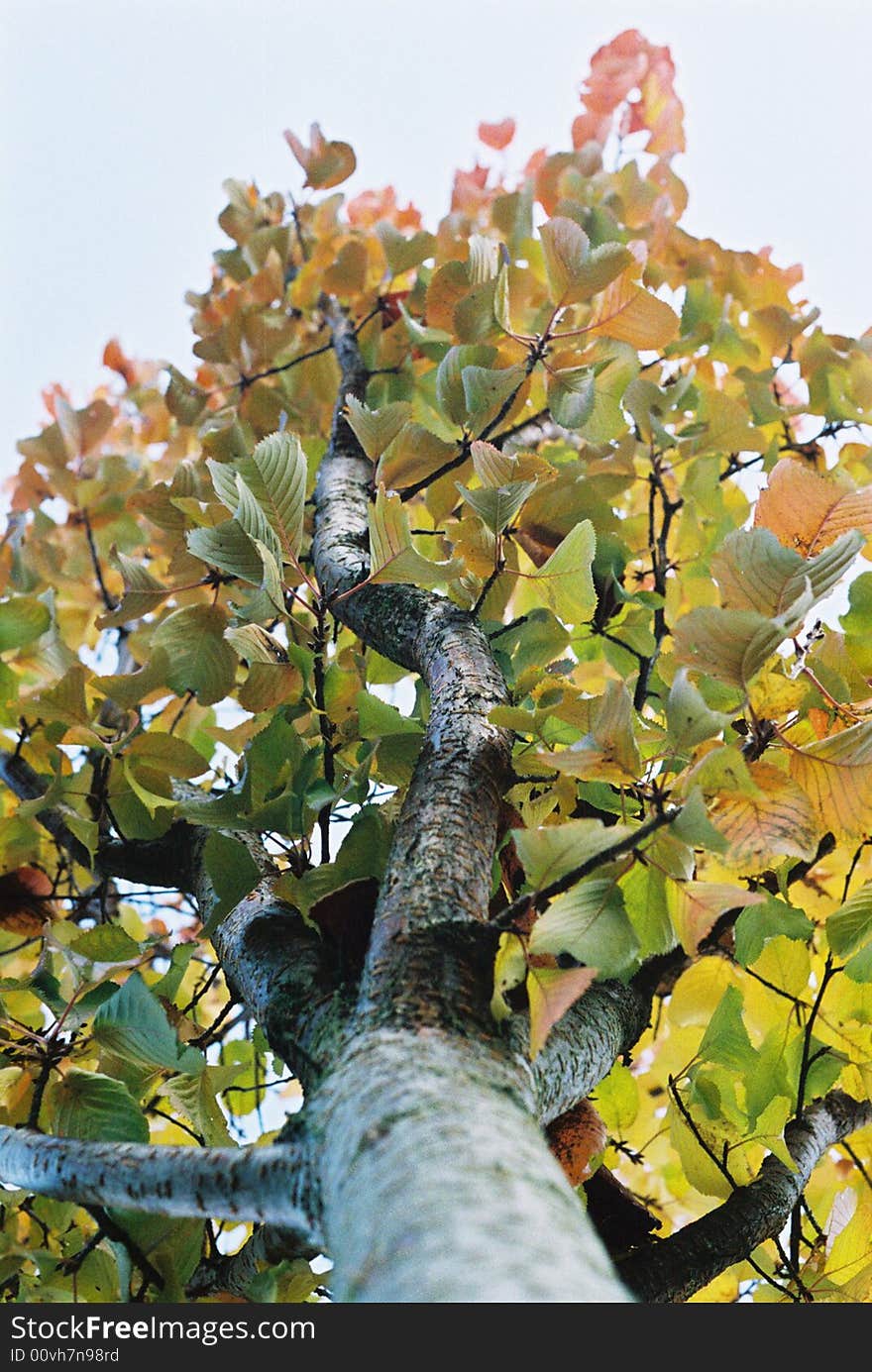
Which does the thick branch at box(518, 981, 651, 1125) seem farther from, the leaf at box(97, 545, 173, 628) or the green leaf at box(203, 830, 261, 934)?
the leaf at box(97, 545, 173, 628)

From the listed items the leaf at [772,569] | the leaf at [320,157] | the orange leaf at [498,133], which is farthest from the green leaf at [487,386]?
the orange leaf at [498,133]

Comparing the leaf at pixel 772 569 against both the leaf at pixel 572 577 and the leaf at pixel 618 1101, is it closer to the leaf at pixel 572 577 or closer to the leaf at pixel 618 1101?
the leaf at pixel 572 577

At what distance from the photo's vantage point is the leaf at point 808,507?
654 millimetres

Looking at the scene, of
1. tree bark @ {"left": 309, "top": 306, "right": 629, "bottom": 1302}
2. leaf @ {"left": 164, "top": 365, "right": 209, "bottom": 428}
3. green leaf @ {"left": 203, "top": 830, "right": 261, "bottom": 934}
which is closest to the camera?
tree bark @ {"left": 309, "top": 306, "right": 629, "bottom": 1302}

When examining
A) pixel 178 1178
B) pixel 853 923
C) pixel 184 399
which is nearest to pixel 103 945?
pixel 178 1178

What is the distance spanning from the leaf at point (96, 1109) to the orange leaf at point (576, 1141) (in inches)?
12.5

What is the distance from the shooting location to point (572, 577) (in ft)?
2.58

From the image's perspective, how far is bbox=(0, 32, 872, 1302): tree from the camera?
49 cm

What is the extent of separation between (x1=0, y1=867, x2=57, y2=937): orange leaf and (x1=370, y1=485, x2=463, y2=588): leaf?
0.70 meters

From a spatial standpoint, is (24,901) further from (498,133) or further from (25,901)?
(498,133)

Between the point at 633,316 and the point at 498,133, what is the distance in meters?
1.44

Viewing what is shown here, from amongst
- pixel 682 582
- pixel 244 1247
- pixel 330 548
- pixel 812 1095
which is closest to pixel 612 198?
pixel 682 582

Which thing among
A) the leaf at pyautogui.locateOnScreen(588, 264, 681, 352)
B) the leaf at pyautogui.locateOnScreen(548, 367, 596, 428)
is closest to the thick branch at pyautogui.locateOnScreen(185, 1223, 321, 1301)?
the leaf at pyautogui.locateOnScreen(548, 367, 596, 428)
